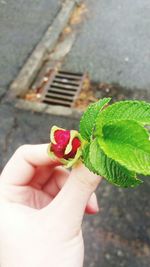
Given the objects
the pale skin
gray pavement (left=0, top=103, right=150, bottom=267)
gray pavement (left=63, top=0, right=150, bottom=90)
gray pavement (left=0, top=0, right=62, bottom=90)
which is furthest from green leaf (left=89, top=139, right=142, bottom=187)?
gray pavement (left=0, top=0, right=62, bottom=90)

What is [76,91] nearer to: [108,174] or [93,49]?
[93,49]

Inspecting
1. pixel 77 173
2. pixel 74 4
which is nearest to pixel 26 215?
pixel 77 173

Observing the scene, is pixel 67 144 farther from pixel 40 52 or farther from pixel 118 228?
pixel 40 52

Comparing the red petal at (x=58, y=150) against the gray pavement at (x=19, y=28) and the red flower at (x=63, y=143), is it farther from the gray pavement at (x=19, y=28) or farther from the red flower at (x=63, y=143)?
the gray pavement at (x=19, y=28)

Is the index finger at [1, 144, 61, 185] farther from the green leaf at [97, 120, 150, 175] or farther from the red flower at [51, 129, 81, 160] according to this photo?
the green leaf at [97, 120, 150, 175]

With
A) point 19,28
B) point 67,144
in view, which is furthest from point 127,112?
point 19,28

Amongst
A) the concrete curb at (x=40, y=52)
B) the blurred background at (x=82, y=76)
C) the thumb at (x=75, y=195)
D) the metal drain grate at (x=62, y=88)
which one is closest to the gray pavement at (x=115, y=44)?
the blurred background at (x=82, y=76)
